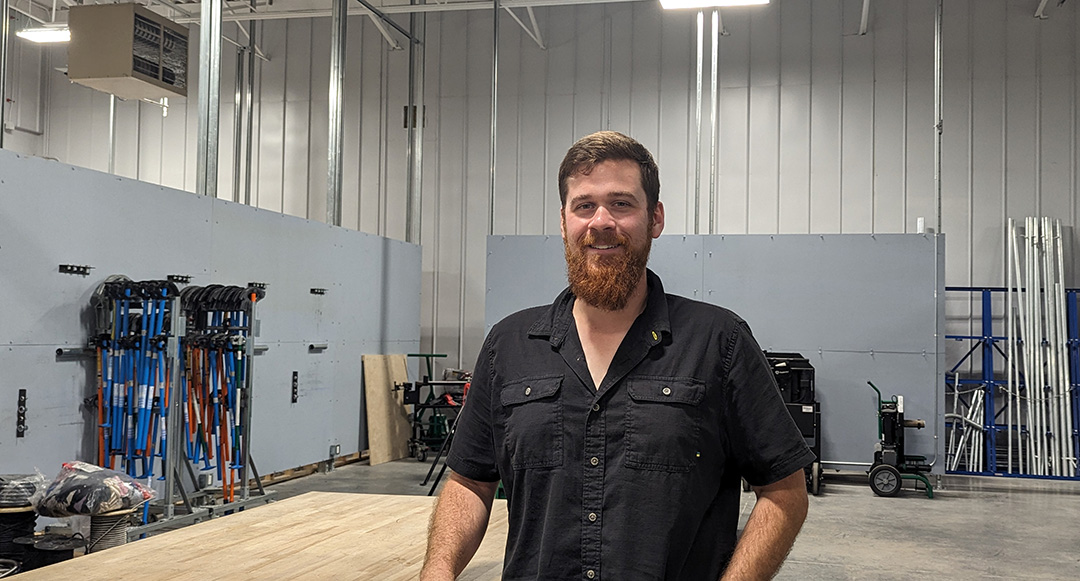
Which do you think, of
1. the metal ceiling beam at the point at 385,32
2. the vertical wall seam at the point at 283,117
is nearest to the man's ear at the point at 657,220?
the metal ceiling beam at the point at 385,32

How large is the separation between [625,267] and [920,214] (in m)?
10.5

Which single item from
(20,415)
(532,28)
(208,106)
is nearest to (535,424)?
(20,415)

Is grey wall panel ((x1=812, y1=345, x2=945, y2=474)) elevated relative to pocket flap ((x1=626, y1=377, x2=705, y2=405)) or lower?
lower

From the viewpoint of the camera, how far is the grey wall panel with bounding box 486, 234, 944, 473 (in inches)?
361

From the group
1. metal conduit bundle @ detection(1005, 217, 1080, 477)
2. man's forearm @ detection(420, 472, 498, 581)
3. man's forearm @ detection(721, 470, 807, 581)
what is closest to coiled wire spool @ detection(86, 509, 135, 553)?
man's forearm @ detection(420, 472, 498, 581)

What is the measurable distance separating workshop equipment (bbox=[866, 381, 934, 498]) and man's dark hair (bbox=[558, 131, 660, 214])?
7543 millimetres

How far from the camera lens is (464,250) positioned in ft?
40.3

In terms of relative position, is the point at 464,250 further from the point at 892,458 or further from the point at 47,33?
the point at 892,458

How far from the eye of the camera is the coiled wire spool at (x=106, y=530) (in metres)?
5.04

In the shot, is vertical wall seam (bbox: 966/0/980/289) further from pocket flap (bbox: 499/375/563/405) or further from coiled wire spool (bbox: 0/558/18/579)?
pocket flap (bbox: 499/375/563/405)

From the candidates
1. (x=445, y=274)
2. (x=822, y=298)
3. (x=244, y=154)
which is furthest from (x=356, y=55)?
(x=822, y=298)

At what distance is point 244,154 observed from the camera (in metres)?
13.0

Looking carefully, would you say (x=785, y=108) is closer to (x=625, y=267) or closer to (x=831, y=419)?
(x=831, y=419)

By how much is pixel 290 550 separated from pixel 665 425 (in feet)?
7.32
